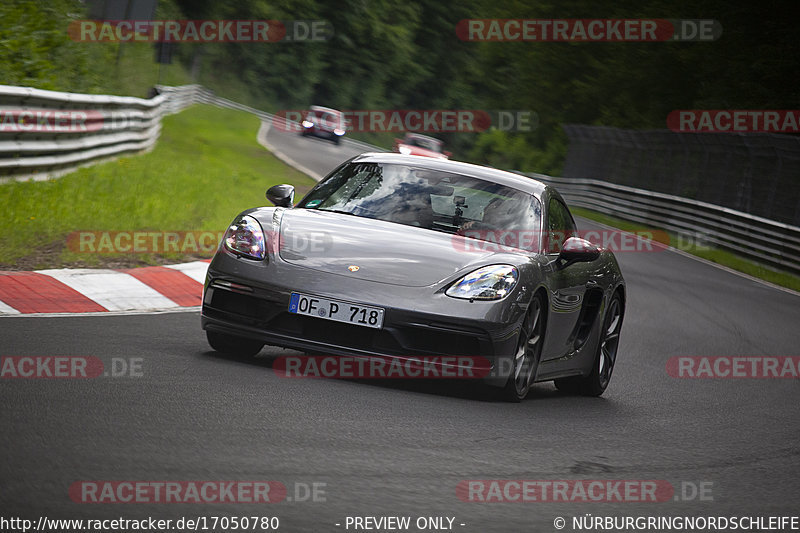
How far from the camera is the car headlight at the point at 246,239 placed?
721 centimetres

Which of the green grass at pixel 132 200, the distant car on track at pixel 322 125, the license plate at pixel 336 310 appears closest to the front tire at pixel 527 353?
the license plate at pixel 336 310

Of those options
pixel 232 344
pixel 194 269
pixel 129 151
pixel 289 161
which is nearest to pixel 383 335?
pixel 232 344

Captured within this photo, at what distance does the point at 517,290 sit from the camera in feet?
23.2

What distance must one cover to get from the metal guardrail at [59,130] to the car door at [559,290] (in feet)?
22.8

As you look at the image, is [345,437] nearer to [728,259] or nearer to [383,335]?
[383,335]

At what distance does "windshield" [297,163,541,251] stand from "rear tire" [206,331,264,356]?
1.00m

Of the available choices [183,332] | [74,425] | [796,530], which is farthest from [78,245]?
[796,530]

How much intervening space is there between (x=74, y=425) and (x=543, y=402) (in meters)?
3.49

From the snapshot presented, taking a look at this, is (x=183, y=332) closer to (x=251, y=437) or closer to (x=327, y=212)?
(x=327, y=212)

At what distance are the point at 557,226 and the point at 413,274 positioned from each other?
5.63ft

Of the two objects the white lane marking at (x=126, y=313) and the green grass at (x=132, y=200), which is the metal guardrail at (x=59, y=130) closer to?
the green grass at (x=132, y=200)

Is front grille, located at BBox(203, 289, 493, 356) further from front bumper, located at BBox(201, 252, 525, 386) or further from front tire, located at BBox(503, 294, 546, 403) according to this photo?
front tire, located at BBox(503, 294, 546, 403)

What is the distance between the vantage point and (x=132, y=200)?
1500 cm

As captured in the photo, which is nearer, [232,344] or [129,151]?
[232,344]
